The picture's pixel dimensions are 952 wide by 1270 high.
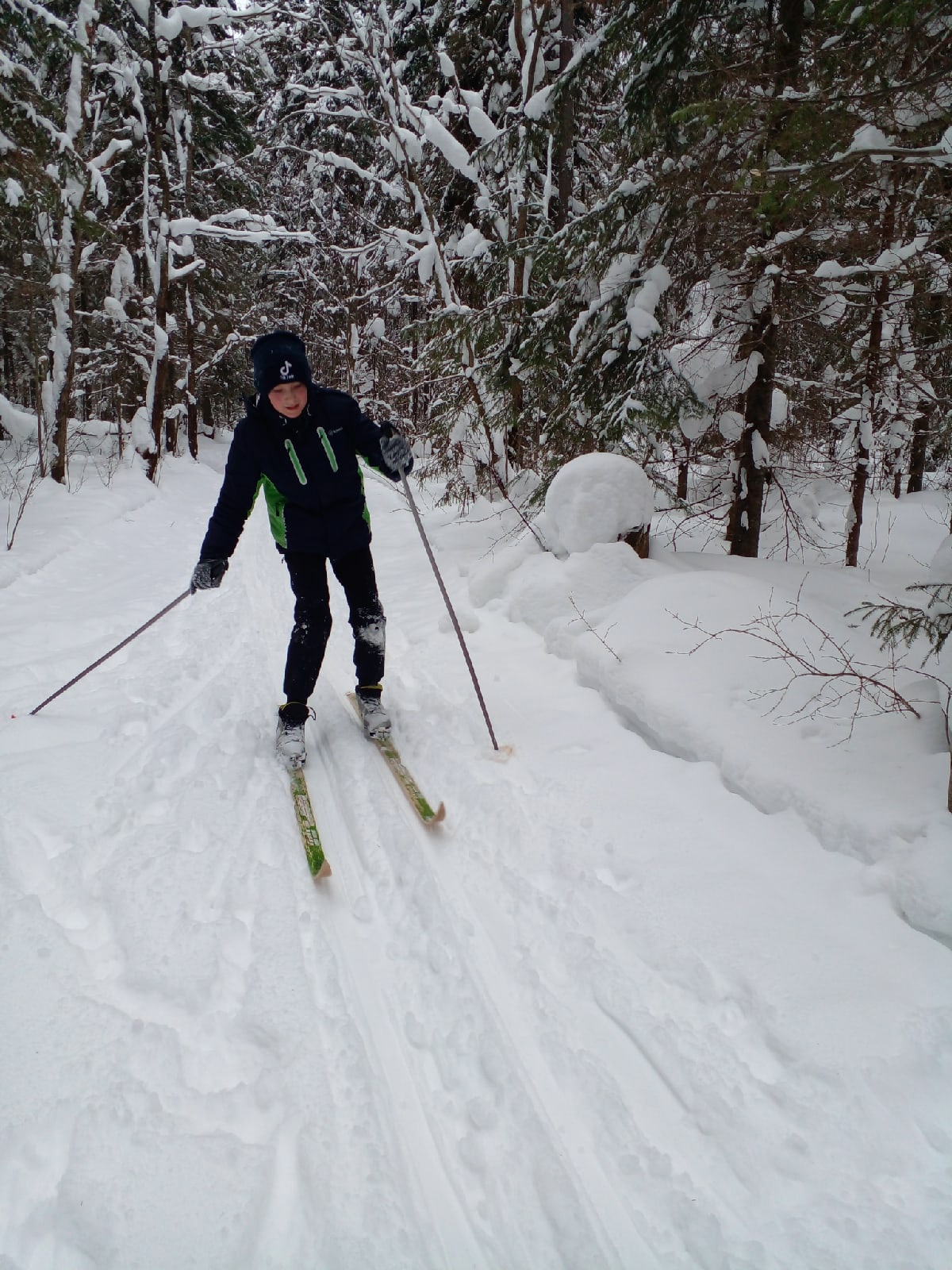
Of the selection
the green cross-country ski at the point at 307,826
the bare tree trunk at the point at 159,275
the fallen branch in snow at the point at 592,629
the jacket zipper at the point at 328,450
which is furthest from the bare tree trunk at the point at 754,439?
the bare tree trunk at the point at 159,275

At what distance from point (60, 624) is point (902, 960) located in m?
6.34

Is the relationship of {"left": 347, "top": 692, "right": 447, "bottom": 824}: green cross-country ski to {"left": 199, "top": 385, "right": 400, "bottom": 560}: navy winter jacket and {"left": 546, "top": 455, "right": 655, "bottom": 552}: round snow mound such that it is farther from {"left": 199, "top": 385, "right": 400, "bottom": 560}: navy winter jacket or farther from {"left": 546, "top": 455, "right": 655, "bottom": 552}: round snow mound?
{"left": 546, "top": 455, "right": 655, "bottom": 552}: round snow mound

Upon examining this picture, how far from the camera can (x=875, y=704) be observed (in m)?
3.28

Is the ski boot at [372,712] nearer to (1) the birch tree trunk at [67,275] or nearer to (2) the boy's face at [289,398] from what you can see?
(2) the boy's face at [289,398]

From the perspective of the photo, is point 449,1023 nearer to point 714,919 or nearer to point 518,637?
point 714,919

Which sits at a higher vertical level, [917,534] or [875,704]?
[875,704]

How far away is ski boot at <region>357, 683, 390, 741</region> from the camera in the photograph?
12.8ft

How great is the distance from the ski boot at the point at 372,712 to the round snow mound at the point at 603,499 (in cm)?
290

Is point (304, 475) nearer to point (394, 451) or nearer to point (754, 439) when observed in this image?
point (394, 451)

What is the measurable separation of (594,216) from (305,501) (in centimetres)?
433

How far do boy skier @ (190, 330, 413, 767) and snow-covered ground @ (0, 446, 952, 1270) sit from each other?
53cm

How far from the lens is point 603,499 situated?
5977 millimetres

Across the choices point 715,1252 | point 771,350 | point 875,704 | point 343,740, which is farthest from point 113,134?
point 715,1252

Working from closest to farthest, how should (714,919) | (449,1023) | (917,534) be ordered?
(449,1023) < (714,919) < (917,534)
